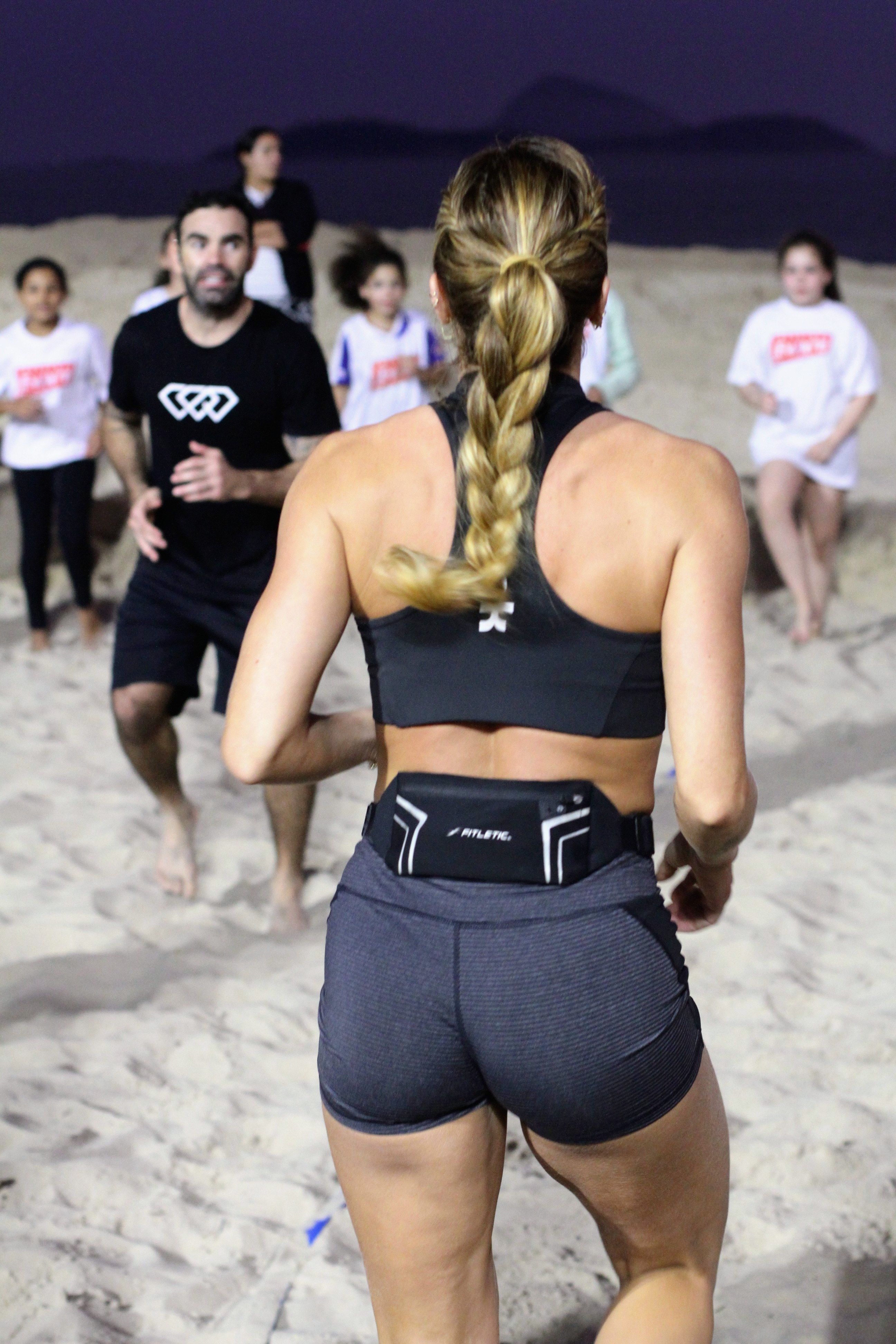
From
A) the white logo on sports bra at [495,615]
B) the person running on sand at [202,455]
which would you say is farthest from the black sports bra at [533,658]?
the person running on sand at [202,455]

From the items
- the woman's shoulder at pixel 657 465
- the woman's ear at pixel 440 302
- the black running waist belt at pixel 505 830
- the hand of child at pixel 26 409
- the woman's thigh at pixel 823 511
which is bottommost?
the woman's thigh at pixel 823 511

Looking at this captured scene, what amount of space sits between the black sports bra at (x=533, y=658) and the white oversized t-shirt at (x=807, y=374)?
15.3ft

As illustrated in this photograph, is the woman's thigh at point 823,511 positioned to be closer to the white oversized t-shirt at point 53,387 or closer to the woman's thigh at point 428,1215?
the white oversized t-shirt at point 53,387

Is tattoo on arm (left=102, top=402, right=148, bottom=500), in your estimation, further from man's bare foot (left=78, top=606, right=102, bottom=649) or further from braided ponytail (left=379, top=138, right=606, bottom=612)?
braided ponytail (left=379, top=138, right=606, bottom=612)

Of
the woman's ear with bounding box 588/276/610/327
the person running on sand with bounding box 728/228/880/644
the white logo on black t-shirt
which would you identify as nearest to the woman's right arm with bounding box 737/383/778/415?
the person running on sand with bounding box 728/228/880/644

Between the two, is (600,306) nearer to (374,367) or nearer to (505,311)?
(505,311)

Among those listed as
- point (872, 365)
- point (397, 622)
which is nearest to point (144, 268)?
point (872, 365)

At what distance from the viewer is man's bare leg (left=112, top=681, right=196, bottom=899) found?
12.0 ft

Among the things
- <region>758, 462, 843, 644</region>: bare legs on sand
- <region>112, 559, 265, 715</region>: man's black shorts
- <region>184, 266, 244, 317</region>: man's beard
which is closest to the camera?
<region>184, 266, 244, 317</region>: man's beard

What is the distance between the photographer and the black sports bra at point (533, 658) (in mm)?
1384

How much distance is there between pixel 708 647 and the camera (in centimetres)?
135

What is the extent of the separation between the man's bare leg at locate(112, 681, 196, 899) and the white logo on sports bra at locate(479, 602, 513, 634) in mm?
2364

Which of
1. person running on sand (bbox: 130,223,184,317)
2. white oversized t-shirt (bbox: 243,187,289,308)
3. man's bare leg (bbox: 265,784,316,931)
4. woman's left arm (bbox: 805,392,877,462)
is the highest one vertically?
person running on sand (bbox: 130,223,184,317)

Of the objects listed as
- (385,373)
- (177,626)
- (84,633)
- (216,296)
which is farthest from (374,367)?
(177,626)
